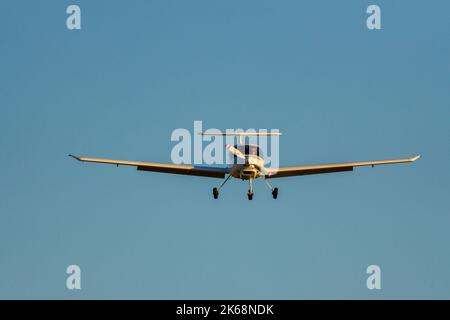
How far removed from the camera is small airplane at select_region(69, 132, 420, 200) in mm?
58531

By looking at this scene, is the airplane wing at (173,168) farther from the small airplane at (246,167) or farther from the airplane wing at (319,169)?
the airplane wing at (319,169)

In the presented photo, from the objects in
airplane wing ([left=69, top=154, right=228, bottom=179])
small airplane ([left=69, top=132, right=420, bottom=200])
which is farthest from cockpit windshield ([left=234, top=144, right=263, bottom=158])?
airplane wing ([left=69, top=154, right=228, bottom=179])

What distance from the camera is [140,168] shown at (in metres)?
62.2

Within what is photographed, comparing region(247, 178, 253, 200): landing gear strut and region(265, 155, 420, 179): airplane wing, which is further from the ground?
region(265, 155, 420, 179): airplane wing

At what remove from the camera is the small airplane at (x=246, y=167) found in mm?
58531

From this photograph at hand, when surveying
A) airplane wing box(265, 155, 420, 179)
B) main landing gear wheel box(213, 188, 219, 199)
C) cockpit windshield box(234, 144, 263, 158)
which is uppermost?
cockpit windshield box(234, 144, 263, 158)

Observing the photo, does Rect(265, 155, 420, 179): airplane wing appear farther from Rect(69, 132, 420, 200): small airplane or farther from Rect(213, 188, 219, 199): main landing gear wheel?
Rect(213, 188, 219, 199): main landing gear wheel

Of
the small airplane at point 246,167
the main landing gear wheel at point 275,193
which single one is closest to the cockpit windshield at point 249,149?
the small airplane at point 246,167
